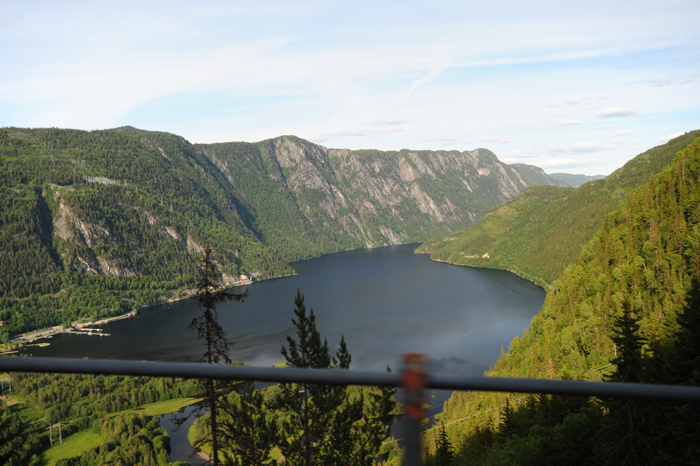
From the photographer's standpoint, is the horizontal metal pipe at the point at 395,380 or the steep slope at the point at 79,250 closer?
the horizontal metal pipe at the point at 395,380

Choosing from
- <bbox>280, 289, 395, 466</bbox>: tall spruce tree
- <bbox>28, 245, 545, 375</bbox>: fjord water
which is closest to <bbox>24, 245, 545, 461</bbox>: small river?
<bbox>28, 245, 545, 375</bbox>: fjord water

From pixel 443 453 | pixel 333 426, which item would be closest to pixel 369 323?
pixel 333 426

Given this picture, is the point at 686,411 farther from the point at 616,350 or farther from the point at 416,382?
the point at 616,350

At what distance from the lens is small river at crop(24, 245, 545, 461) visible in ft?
237

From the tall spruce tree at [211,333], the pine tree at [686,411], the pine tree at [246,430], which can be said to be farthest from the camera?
the tall spruce tree at [211,333]

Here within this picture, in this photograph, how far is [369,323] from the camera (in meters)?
90.7

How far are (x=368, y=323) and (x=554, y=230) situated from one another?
9770cm

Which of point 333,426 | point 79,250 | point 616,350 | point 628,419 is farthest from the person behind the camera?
point 79,250

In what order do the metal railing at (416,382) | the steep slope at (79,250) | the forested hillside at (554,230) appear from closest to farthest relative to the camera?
the metal railing at (416,382) < the steep slope at (79,250) < the forested hillside at (554,230)

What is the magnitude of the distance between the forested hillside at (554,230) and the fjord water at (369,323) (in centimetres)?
1244

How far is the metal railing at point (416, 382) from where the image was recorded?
71.5 inches

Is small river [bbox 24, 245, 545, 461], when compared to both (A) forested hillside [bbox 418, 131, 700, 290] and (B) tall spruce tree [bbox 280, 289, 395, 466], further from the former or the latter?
(B) tall spruce tree [bbox 280, 289, 395, 466]

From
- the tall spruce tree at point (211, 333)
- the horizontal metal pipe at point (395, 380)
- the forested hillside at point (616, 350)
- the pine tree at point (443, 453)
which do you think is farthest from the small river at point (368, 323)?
the horizontal metal pipe at point (395, 380)

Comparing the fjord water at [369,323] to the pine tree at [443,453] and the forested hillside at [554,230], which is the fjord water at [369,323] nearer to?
the forested hillside at [554,230]
